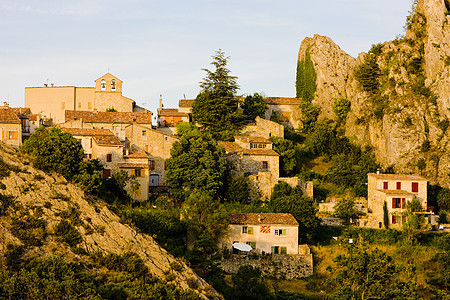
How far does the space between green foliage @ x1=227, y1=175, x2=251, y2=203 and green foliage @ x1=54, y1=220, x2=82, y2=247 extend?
21492 mm

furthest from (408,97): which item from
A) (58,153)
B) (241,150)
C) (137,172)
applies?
(58,153)

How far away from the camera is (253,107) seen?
248ft

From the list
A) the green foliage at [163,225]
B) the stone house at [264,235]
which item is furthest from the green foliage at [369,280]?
the green foliage at [163,225]

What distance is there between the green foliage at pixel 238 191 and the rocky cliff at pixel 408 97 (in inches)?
683

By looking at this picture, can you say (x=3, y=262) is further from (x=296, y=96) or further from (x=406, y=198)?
(x=296, y=96)

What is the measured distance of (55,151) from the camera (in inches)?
1924

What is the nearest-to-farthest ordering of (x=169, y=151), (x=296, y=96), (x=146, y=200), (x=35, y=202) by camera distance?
(x=35, y=202), (x=146, y=200), (x=169, y=151), (x=296, y=96)

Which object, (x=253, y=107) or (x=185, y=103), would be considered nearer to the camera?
(x=253, y=107)

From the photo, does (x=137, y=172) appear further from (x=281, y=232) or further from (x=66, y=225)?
(x=66, y=225)

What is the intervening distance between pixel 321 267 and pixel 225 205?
987 cm

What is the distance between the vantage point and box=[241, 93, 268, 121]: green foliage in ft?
248

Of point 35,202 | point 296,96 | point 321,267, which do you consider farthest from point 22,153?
point 296,96

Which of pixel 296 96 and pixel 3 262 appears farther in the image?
pixel 296 96

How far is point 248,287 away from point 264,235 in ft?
28.6
